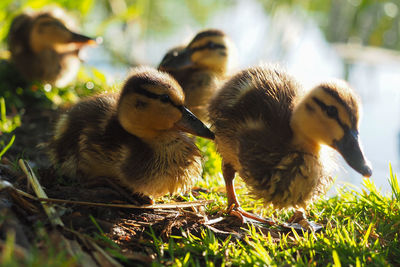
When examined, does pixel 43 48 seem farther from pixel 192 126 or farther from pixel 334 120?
pixel 334 120

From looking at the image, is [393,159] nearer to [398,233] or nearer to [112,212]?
[398,233]

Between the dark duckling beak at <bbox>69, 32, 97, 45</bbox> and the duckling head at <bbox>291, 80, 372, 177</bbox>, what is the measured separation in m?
3.07

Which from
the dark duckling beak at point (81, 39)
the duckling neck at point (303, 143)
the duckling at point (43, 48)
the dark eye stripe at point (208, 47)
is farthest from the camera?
the duckling at point (43, 48)

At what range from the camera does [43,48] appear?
4988mm

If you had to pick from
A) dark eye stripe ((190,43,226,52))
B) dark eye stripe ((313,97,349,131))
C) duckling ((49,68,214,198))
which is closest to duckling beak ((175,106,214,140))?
duckling ((49,68,214,198))

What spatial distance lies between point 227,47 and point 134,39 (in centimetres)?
524

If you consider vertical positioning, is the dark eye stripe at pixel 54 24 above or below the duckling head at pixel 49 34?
above

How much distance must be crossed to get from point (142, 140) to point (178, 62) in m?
1.35

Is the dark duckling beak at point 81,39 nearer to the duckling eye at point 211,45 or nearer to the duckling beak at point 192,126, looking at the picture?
the duckling eye at point 211,45

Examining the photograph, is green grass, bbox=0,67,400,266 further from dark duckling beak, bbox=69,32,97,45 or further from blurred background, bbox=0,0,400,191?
dark duckling beak, bbox=69,32,97,45

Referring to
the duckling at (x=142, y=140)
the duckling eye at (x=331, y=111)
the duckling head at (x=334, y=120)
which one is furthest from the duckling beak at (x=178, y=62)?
the duckling eye at (x=331, y=111)

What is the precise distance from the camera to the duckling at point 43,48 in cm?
485

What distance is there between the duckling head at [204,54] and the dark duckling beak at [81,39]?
111cm

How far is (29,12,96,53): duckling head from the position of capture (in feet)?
16.0
